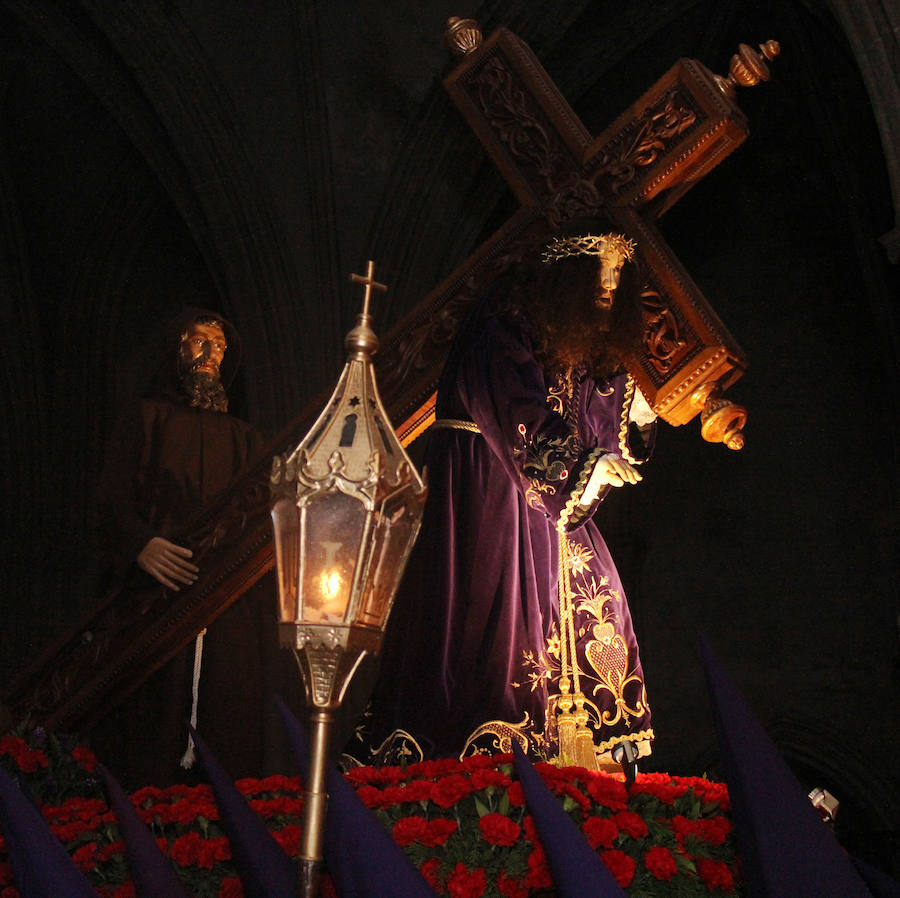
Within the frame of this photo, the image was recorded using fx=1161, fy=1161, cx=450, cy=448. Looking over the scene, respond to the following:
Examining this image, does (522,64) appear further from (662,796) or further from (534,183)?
(662,796)

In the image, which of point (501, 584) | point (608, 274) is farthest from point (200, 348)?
point (501, 584)

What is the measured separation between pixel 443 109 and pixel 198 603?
4.29 meters

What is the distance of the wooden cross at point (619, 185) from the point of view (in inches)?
138

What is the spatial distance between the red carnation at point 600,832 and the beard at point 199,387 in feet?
7.83

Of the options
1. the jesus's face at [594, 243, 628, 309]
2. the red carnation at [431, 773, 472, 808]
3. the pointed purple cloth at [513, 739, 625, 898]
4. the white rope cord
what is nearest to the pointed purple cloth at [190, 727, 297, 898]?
the red carnation at [431, 773, 472, 808]

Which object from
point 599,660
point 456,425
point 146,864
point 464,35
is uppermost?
point 464,35

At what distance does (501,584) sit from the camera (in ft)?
10.2

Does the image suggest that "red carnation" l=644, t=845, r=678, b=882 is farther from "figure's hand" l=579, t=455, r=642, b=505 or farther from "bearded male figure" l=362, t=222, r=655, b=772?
"figure's hand" l=579, t=455, r=642, b=505

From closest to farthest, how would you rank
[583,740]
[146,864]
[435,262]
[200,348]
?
[146,864], [583,740], [200,348], [435,262]

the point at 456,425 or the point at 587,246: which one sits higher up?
the point at 587,246

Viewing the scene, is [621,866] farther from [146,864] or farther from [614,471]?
[614,471]

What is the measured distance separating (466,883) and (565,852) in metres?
0.37

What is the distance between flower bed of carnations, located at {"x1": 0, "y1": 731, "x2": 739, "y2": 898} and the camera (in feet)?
7.82

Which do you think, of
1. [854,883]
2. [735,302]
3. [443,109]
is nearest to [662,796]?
[854,883]
